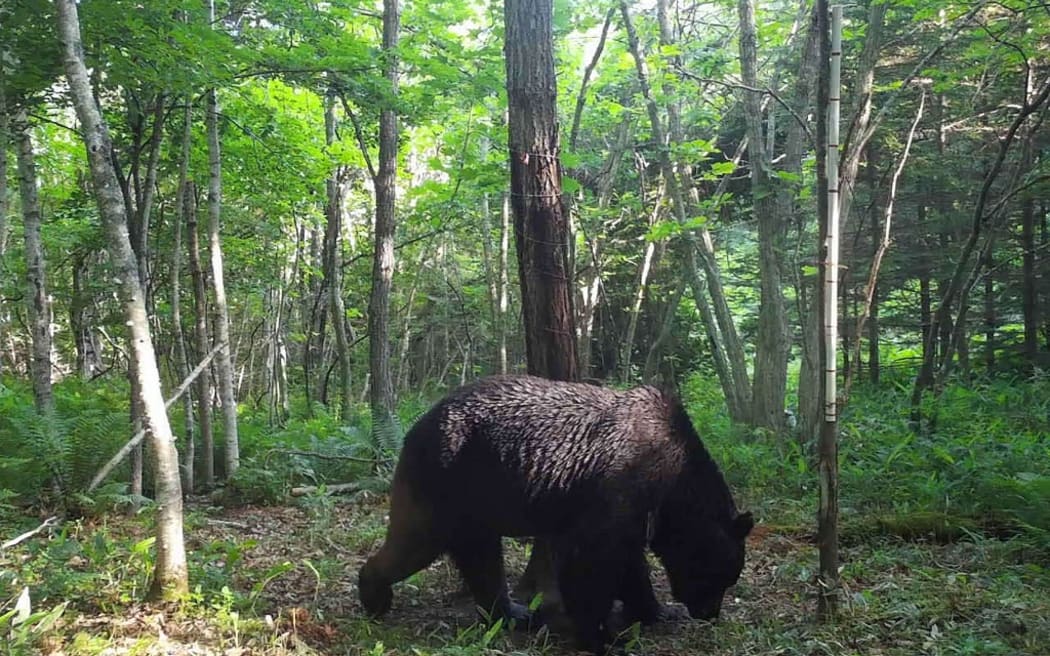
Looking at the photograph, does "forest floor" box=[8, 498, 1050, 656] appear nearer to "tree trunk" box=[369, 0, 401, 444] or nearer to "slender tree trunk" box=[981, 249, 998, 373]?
"tree trunk" box=[369, 0, 401, 444]

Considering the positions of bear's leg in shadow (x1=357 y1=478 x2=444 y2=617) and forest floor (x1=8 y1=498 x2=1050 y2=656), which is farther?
bear's leg in shadow (x1=357 y1=478 x2=444 y2=617)

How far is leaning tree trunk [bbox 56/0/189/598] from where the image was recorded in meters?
4.21

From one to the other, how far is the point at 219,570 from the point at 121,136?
19.7 ft

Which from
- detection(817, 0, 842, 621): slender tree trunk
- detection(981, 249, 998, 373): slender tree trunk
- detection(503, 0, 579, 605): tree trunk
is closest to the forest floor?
detection(817, 0, 842, 621): slender tree trunk

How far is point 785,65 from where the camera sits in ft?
43.7

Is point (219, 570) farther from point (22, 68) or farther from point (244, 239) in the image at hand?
point (244, 239)

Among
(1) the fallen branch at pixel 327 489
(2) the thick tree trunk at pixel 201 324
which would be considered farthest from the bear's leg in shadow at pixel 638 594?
(2) the thick tree trunk at pixel 201 324

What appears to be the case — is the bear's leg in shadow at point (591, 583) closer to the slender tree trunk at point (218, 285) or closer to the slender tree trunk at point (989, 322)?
the slender tree trunk at point (218, 285)

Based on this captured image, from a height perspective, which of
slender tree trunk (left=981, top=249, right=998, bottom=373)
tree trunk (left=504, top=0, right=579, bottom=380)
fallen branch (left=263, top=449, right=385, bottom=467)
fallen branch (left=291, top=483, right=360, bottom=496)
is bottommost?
fallen branch (left=291, top=483, right=360, bottom=496)

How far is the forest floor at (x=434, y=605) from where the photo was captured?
4.14m

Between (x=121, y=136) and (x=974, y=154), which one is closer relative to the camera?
(x=121, y=136)

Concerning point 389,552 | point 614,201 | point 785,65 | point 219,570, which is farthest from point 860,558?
point 614,201

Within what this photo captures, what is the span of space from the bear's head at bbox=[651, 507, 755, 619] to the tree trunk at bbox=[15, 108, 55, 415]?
5878 millimetres

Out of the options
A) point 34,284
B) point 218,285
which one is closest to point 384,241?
point 218,285
